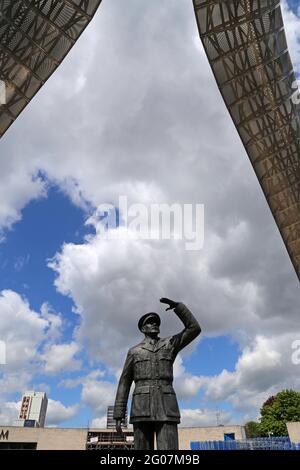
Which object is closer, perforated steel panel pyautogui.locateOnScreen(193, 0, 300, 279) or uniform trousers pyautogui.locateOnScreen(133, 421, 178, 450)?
uniform trousers pyautogui.locateOnScreen(133, 421, 178, 450)

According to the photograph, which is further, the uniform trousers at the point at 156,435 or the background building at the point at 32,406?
the background building at the point at 32,406

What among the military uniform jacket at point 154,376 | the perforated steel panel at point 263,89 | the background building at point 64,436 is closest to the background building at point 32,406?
the background building at point 64,436

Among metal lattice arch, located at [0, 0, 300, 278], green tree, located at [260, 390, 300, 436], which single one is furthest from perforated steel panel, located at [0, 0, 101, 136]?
green tree, located at [260, 390, 300, 436]

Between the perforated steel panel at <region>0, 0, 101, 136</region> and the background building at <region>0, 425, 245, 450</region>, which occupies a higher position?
the perforated steel panel at <region>0, 0, 101, 136</region>

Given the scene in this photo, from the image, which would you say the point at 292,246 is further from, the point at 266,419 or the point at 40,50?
the point at 266,419

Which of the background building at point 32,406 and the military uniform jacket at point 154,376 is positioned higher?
the background building at point 32,406

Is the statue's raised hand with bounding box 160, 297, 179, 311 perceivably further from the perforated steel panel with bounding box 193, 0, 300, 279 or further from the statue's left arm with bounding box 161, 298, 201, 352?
the perforated steel panel with bounding box 193, 0, 300, 279

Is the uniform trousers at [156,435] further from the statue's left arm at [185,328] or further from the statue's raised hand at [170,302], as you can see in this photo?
the statue's raised hand at [170,302]

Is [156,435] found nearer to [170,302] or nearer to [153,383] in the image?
[153,383]

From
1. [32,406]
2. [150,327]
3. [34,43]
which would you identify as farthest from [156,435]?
[32,406]

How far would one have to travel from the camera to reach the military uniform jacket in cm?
519

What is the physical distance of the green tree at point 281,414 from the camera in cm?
5384

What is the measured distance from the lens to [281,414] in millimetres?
55688

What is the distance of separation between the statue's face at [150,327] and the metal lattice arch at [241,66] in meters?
13.5
